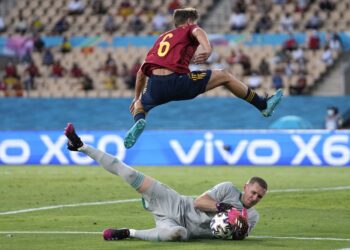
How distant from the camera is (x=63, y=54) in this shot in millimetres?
42531

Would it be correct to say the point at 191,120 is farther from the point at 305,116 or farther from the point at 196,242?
the point at 196,242

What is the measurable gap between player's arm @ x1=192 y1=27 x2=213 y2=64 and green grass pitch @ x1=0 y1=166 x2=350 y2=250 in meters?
2.35

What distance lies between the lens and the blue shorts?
1538 centimetres

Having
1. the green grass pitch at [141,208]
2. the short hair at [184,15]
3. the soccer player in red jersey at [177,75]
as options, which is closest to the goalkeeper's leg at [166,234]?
the green grass pitch at [141,208]

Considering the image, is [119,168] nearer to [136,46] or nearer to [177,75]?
Result: [177,75]

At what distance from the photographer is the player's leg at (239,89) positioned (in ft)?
51.1

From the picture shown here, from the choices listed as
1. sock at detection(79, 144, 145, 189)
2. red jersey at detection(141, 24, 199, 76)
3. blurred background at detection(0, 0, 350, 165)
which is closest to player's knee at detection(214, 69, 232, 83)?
red jersey at detection(141, 24, 199, 76)

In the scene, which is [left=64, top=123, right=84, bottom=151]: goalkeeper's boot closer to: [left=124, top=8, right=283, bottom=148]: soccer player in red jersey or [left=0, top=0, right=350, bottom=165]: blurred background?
[left=124, top=8, right=283, bottom=148]: soccer player in red jersey

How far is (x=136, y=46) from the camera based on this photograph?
42.1 m

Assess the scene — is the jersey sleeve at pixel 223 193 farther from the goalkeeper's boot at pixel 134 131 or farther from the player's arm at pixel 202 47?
the goalkeeper's boot at pixel 134 131

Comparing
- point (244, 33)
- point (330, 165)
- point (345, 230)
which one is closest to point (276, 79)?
point (244, 33)

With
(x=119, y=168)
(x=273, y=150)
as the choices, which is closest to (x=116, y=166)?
(x=119, y=168)

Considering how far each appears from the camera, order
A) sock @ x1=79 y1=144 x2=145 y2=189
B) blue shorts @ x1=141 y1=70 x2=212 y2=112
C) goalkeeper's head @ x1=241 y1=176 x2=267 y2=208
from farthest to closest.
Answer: blue shorts @ x1=141 y1=70 x2=212 y2=112 < sock @ x1=79 y1=144 x2=145 y2=189 < goalkeeper's head @ x1=241 y1=176 x2=267 y2=208

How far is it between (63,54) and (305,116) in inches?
404
